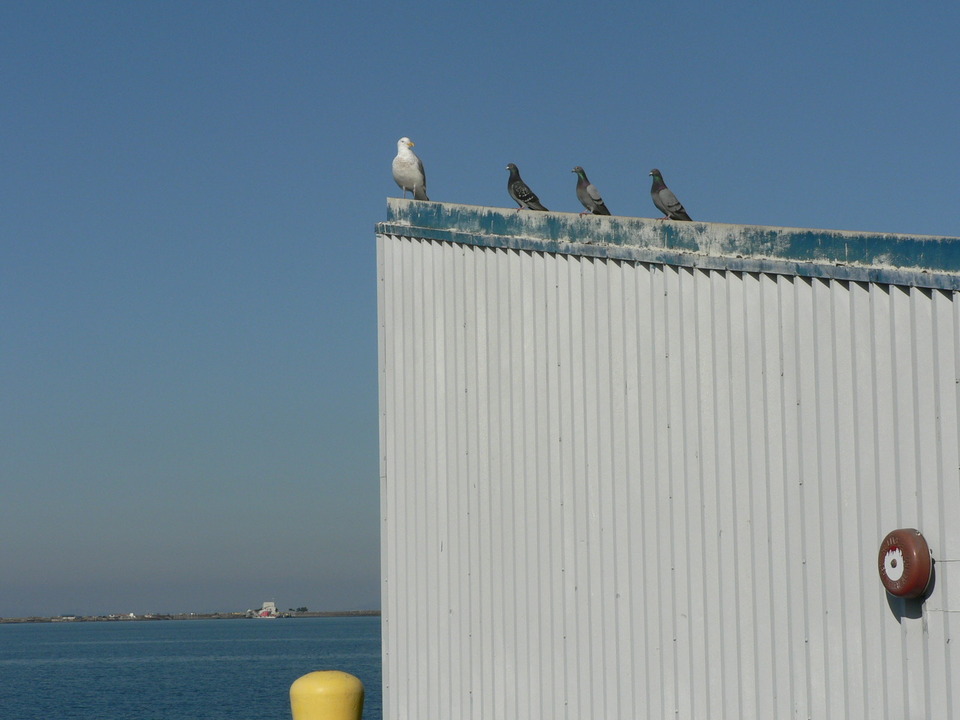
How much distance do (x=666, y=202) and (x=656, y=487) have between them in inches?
96.4

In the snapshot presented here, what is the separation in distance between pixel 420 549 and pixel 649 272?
11.4 feet

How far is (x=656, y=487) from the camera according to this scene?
9359 millimetres

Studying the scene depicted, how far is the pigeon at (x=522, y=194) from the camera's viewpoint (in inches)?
464

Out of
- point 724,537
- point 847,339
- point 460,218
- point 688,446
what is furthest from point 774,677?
point 460,218

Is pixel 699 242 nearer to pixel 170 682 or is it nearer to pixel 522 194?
pixel 522 194

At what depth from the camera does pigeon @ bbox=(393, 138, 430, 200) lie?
43.2 ft

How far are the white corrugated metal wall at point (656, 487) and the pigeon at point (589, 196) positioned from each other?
0.92 metres

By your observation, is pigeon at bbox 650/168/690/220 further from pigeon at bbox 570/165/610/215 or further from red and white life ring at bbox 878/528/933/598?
red and white life ring at bbox 878/528/933/598

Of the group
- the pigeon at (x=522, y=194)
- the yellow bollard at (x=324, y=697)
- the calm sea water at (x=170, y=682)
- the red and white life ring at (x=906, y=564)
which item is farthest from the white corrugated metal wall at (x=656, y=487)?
the calm sea water at (x=170, y=682)

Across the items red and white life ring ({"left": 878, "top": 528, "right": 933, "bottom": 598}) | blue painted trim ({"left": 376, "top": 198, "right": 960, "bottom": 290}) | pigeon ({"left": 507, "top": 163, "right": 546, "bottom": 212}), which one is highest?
pigeon ({"left": 507, "top": 163, "right": 546, "bottom": 212})

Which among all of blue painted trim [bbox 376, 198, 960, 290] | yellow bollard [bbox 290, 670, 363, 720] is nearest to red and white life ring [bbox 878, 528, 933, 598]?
blue painted trim [bbox 376, 198, 960, 290]

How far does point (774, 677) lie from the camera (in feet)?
27.6

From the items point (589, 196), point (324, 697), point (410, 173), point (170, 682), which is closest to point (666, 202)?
point (589, 196)

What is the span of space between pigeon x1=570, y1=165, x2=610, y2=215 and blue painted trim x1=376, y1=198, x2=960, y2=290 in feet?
2.39
